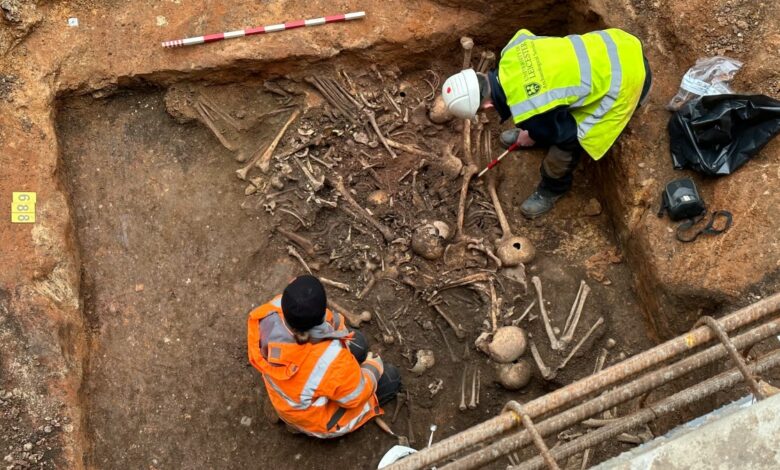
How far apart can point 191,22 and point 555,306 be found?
3784 mm

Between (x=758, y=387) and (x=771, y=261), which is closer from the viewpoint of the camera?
(x=758, y=387)

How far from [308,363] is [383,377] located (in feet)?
3.47

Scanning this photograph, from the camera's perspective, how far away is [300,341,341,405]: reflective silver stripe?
3.78 m

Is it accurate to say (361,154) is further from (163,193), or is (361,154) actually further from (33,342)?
(33,342)

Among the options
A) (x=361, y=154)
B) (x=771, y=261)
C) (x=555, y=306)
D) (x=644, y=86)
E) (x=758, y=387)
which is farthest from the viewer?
(x=361, y=154)

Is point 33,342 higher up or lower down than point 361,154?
lower down

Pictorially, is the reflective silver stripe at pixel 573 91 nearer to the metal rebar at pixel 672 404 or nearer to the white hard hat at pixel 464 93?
the white hard hat at pixel 464 93

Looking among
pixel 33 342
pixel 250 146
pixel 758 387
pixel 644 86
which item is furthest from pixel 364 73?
pixel 758 387

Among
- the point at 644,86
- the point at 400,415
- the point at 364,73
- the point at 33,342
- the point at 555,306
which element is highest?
the point at 644,86

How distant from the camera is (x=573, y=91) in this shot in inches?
166

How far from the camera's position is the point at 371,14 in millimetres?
5473

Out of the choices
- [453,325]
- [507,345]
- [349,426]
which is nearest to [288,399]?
[349,426]

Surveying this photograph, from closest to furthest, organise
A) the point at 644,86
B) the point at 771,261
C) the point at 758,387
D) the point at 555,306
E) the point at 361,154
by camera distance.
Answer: the point at 758,387 < the point at 771,261 < the point at 644,86 < the point at 555,306 < the point at 361,154

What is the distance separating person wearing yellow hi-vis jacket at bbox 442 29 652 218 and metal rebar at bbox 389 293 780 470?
1.84 m
